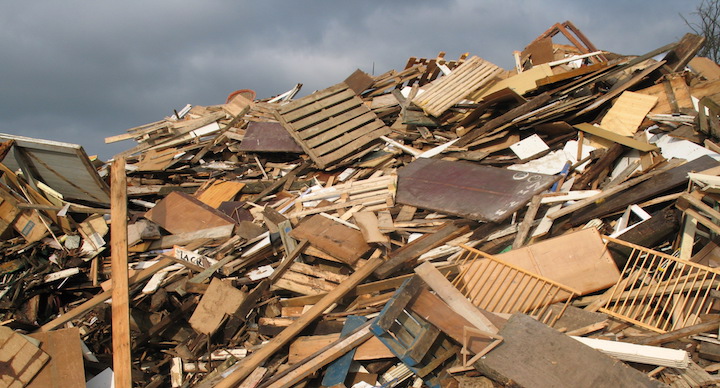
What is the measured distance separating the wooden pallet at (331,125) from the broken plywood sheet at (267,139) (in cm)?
25

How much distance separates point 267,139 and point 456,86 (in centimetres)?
389

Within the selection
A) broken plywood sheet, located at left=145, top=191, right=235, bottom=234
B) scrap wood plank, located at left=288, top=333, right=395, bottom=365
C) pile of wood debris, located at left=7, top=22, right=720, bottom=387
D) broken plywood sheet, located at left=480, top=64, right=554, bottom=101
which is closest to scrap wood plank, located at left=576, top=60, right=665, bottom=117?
pile of wood debris, located at left=7, top=22, right=720, bottom=387

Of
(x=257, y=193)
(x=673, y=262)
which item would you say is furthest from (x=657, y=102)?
(x=257, y=193)

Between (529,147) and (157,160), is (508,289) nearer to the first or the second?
(529,147)

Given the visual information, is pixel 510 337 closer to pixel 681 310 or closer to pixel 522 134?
pixel 681 310

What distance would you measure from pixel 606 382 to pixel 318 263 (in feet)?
12.5

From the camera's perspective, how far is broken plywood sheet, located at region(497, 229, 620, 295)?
16.8 ft

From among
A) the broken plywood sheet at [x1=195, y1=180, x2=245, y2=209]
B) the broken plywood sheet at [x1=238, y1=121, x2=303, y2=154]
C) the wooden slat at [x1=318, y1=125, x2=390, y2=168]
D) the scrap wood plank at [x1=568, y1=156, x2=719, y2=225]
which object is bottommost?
the scrap wood plank at [x1=568, y1=156, x2=719, y2=225]

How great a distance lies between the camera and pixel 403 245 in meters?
6.24

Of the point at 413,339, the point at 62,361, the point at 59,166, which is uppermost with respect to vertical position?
the point at 59,166

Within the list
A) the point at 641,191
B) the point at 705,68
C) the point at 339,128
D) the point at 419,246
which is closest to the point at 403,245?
the point at 419,246

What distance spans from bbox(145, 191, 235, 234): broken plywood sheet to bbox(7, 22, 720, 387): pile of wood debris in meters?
0.03

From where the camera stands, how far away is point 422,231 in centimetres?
636

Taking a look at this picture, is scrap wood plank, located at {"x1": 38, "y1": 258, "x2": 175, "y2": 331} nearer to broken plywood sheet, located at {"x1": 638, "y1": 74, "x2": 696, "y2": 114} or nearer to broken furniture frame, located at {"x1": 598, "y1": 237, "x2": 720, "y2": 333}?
broken furniture frame, located at {"x1": 598, "y1": 237, "x2": 720, "y2": 333}
